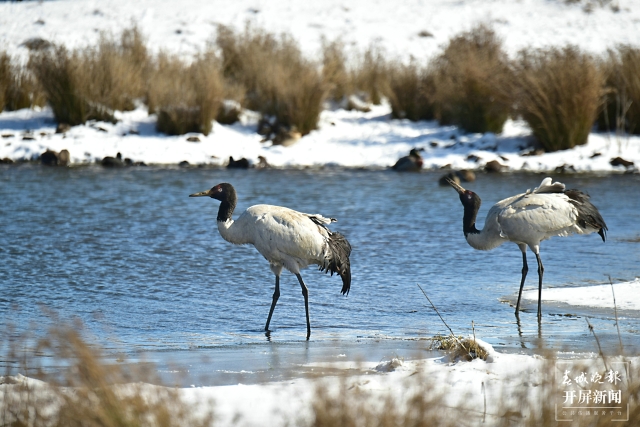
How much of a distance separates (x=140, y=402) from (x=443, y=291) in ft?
18.4

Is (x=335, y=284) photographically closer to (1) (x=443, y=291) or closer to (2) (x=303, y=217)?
(1) (x=443, y=291)

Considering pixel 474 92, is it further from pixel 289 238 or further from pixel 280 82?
pixel 289 238

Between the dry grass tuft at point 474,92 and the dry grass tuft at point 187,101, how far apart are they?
4.75m

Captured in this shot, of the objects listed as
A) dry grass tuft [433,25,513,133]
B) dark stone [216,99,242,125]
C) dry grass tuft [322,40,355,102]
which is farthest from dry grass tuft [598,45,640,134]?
dark stone [216,99,242,125]

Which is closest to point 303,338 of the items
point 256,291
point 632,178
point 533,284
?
point 256,291

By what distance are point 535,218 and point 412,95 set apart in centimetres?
1234

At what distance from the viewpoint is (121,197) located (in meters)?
14.1

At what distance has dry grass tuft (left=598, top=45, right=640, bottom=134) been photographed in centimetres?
1734

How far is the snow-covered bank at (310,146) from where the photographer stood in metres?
17.0

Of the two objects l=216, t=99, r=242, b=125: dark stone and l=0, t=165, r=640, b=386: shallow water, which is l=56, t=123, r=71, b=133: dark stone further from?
l=216, t=99, r=242, b=125: dark stone

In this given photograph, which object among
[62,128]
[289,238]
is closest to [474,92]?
[62,128]

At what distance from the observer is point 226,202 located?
7.71m

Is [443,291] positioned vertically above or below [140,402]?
below

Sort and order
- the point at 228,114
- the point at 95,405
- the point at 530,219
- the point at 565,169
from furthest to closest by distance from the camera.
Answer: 1. the point at 228,114
2. the point at 565,169
3. the point at 530,219
4. the point at 95,405
